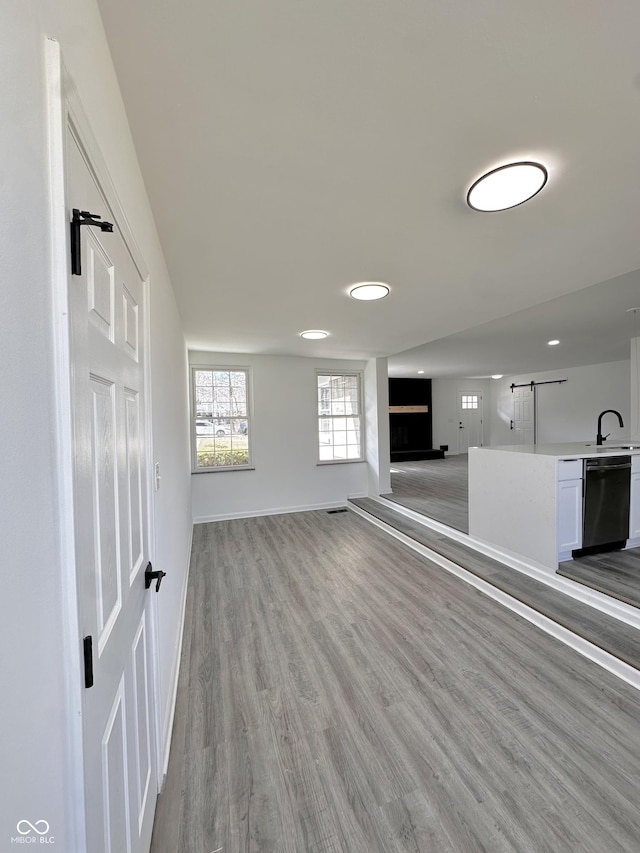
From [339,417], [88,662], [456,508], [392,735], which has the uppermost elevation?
[339,417]

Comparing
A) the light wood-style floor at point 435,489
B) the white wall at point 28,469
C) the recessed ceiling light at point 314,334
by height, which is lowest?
the light wood-style floor at point 435,489

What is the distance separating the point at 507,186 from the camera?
147cm

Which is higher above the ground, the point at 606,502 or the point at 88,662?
the point at 88,662

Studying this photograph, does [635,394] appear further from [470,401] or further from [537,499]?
[470,401]

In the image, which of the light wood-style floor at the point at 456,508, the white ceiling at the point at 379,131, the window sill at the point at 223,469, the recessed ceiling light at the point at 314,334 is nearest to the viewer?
the white ceiling at the point at 379,131

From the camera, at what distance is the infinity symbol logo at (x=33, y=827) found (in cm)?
46

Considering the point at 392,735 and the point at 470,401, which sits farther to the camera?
the point at 470,401

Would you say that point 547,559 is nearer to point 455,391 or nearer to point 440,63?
point 440,63

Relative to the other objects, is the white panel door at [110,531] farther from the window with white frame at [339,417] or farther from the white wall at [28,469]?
the window with white frame at [339,417]

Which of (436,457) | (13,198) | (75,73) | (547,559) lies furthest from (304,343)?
(436,457)

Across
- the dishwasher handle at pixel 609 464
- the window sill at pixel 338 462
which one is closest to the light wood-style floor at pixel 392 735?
→ the dishwasher handle at pixel 609 464

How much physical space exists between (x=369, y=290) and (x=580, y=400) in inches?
334

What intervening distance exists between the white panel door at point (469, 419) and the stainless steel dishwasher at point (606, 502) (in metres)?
8.29

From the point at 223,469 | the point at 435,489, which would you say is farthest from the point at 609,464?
the point at 223,469
